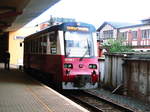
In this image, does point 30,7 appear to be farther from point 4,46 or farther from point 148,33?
point 4,46

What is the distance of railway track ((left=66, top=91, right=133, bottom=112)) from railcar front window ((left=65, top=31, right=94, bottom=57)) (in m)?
1.95

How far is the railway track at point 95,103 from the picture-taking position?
1191 centimetres

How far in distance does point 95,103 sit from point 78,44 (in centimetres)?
303

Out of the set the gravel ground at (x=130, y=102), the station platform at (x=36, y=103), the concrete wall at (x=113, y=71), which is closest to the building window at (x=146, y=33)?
the concrete wall at (x=113, y=71)

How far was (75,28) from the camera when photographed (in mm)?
15219

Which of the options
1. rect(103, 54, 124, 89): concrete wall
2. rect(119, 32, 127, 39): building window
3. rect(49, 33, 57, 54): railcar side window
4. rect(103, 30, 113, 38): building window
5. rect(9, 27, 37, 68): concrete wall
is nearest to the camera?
rect(49, 33, 57, 54): railcar side window

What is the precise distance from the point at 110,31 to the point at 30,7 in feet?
64.0

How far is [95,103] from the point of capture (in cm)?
1347

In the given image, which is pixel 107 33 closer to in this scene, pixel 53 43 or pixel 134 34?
pixel 134 34

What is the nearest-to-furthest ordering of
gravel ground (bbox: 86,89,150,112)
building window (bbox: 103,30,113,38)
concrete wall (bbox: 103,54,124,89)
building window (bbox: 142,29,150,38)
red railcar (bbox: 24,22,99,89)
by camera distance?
gravel ground (bbox: 86,89,150,112), red railcar (bbox: 24,22,99,89), concrete wall (bbox: 103,54,124,89), building window (bbox: 142,29,150,38), building window (bbox: 103,30,113,38)

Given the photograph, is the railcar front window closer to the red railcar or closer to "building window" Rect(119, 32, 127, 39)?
the red railcar

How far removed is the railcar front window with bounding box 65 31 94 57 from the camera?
14898 millimetres

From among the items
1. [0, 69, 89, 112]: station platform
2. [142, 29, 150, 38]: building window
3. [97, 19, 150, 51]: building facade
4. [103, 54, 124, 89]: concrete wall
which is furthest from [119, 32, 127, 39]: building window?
[0, 69, 89, 112]: station platform

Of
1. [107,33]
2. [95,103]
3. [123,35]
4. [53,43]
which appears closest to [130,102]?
[95,103]
